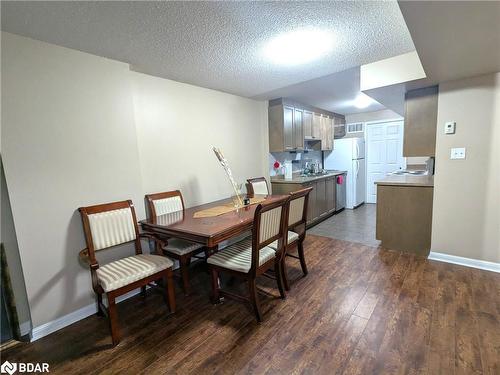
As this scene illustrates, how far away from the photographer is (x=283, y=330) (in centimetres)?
183

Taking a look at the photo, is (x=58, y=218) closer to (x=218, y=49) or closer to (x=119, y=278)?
(x=119, y=278)

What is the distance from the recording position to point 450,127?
266cm

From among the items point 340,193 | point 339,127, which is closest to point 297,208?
point 340,193

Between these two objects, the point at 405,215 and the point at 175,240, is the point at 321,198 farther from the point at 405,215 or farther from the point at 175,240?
the point at 175,240

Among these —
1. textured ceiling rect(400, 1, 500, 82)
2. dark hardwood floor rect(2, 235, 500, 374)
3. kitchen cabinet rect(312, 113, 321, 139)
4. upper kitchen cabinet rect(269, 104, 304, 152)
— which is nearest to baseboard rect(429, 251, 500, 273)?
dark hardwood floor rect(2, 235, 500, 374)

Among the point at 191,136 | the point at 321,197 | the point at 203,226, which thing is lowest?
the point at 321,197

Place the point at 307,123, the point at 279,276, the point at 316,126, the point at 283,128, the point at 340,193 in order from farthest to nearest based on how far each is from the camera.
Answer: the point at 340,193 < the point at 316,126 < the point at 307,123 < the point at 283,128 < the point at 279,276

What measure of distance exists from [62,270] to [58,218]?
1.40 feet

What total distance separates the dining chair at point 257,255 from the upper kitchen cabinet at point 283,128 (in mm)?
2289

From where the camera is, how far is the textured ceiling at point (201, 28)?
153cm

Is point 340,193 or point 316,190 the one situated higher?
point 316,190

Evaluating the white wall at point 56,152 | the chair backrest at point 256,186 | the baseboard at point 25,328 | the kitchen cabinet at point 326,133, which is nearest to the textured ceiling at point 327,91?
the kitchen cabinet at point 326,133

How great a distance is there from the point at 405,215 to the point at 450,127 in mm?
1114

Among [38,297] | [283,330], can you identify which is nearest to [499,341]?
[283,330]
